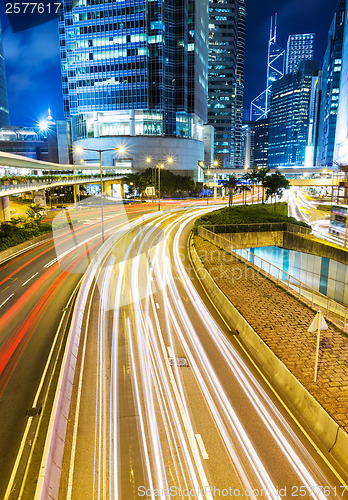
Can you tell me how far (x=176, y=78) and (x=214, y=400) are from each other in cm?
11694

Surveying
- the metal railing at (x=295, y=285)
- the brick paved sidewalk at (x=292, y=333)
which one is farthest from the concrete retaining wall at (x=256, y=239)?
the brick paved sidewalk at (x=292, y=333)

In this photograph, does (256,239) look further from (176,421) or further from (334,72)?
(334,72)

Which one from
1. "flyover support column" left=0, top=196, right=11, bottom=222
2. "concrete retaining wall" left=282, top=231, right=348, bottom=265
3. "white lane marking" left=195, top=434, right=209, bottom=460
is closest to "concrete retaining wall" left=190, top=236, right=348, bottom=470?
"white lane marking" left=195, top=434, right=209, bottom=460

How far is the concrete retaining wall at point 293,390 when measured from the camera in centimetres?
848

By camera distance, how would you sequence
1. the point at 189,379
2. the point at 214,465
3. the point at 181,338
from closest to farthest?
the point at 214,465
the point at 189,379
the point at 181,338

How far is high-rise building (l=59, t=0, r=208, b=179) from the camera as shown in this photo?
10050 centimetres

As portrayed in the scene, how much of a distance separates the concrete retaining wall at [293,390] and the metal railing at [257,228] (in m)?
19.2

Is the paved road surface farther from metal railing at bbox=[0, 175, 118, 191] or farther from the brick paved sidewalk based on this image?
metal railing at bbox=[0, 175, 118, 191]

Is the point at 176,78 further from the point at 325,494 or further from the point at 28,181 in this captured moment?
the point at 325,494

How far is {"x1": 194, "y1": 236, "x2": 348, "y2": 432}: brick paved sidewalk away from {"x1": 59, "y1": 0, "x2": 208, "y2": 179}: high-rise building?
305 ft

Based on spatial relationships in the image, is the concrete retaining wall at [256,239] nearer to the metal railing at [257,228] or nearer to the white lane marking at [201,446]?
the metal railing at [257,228]

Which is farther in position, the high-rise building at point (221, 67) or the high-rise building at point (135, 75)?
the high-rise building at point (221, 67)

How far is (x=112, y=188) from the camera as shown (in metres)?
96.7

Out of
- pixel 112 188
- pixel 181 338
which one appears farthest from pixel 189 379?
pixel 112 188
